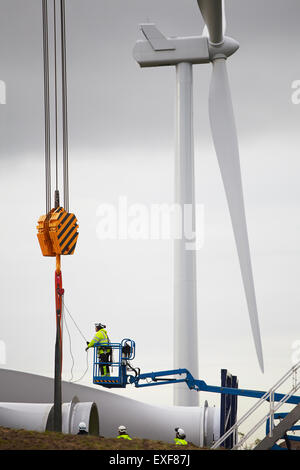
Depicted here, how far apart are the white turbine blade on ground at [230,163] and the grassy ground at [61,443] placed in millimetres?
6158

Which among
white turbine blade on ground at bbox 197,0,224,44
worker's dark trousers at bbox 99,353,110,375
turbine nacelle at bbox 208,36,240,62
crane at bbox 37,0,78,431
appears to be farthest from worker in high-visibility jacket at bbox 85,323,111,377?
turbine nacelle at bbox 208,36,240,62

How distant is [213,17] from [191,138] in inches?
164

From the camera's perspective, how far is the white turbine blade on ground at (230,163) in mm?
22156

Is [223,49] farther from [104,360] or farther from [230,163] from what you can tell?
[104,360]

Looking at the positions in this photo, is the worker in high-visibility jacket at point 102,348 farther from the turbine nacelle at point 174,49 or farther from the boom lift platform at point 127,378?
the turbine nacelle at point 174,49

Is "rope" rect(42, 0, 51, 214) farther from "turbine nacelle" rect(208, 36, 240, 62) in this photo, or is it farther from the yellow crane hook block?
"turbine nacelle" rect(208, 36, 240, 62)

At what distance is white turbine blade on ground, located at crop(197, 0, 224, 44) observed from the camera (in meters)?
24.3

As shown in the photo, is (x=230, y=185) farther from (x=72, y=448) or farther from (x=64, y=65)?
(x=72, y=448)

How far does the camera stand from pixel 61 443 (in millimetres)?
15594

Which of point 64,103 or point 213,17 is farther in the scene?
point 213,17

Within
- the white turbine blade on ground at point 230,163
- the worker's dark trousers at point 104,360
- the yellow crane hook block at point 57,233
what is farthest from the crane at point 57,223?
the white turbine blade on ground at point 230,163

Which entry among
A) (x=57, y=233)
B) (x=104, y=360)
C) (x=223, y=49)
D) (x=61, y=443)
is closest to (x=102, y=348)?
(x=104, y=360)
